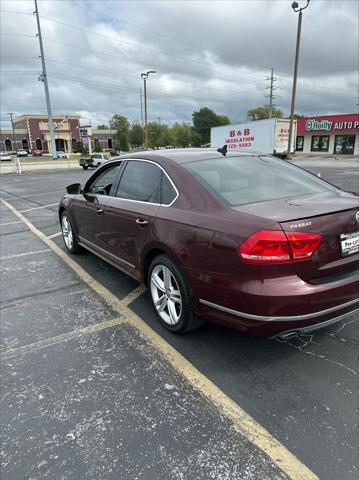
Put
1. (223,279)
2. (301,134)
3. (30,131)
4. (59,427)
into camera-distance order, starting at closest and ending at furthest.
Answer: (59,427)
(223,279)
(301,134)
(30,131)

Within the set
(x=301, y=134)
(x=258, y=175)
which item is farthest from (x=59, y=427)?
(x=301, y=134)

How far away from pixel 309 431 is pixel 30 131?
101 metres

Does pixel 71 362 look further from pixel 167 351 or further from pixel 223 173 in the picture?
pixel 223 173

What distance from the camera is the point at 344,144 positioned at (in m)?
45.4

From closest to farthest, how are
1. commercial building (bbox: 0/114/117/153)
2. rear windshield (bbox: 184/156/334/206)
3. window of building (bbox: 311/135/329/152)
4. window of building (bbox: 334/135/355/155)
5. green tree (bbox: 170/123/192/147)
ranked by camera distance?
rear windshield (bbox: 184/156/334/206)
window of building (bbox: 334/135/355/155)
window of building (bbox: 311/135/329/152)
commercial building (bbox: 0/114/117/153)
green tree (bbox: 170/123/192/147)

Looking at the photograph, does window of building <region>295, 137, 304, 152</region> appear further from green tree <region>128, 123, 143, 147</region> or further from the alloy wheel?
green tree <region>128, 123, 143, 147</region>

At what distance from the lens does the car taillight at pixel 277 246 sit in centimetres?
233

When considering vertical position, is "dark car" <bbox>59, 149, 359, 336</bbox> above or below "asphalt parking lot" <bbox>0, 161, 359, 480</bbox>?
above

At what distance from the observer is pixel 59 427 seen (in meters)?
2.28

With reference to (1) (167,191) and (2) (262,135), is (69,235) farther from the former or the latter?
(2) (262,135)

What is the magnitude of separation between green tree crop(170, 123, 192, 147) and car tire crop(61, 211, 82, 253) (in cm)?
9213

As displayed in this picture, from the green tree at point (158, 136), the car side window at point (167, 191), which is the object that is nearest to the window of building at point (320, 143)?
the car side window at point (167, 191)

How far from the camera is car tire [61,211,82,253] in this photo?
5518mm

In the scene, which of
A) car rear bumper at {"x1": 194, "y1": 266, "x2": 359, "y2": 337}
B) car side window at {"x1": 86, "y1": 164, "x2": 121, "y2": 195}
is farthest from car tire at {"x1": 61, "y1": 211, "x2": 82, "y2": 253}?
car rear bumper at {"x1": 194, "y1": 266, "x2": 359, "y2": 337}
